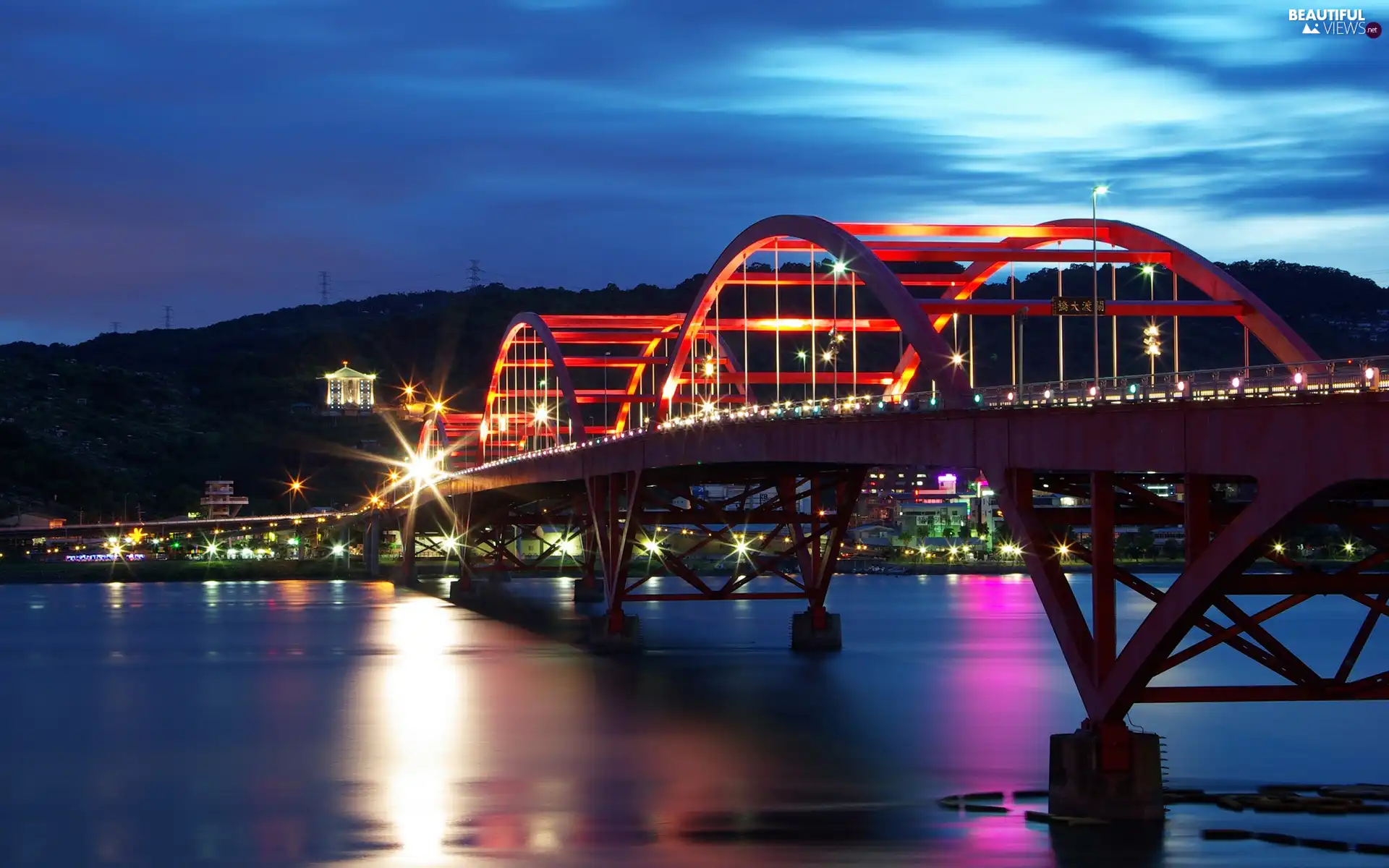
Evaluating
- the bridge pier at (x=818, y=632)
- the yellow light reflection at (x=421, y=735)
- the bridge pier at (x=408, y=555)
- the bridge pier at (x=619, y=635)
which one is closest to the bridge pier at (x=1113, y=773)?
the yellow light reflection at (x=421, y=735)

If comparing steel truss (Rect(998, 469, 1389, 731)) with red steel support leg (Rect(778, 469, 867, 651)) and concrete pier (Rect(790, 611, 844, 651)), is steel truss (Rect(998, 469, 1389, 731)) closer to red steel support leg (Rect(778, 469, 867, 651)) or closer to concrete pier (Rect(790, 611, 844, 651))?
red steel support leg (Rect(778, 469, 867, 651))

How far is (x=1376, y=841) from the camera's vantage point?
3631 cm

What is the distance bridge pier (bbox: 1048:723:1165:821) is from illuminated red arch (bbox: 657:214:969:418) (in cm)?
1020

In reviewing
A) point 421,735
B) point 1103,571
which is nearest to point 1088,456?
point 1103,571

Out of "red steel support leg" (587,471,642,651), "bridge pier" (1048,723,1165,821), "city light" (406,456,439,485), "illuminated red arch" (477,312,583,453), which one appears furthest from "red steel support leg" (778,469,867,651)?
"city light" (406,456,439,485)

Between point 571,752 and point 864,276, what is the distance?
49.6 feet

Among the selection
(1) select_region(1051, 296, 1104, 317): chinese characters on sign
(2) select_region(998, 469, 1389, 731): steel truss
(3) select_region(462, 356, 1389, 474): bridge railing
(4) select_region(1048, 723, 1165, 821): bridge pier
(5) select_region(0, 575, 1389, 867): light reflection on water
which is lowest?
(5) select_region(0, 575, 1389, 867): light reflection on water

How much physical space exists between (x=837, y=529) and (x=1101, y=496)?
39977 millimetres

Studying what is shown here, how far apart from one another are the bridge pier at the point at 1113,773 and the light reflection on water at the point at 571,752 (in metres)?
0.89

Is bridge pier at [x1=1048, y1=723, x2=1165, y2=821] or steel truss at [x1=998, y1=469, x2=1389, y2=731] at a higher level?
steel truss at [x1=998, y1=469, x2=1389, y2=731]

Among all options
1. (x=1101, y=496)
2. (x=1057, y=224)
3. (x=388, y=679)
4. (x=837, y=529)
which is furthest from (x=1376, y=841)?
(x=388, y=679)

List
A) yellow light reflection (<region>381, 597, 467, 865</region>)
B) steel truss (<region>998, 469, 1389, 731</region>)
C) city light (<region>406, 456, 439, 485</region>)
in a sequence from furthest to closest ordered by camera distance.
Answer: city light (<region>406, 456, 439, 485</region>), yellow light reflection (<region>381, 597, 467, 865</region>), steel truss (<region>998, 469, 1389, 731</region>)

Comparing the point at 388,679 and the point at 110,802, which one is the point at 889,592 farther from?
the point at 110,802

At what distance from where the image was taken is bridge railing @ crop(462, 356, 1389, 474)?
3044 cm
